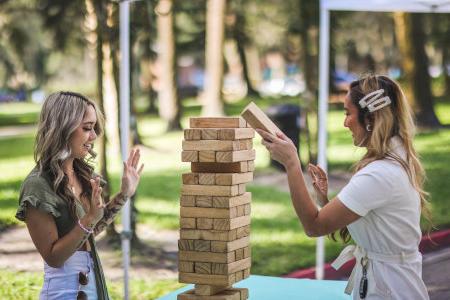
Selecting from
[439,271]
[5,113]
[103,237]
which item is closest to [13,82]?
[5,113]

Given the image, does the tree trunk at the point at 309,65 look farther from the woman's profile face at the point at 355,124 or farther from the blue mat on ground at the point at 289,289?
the woman's profile face at the point at 355,124

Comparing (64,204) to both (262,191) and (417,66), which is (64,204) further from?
(417,66)

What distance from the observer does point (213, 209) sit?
3303 mm

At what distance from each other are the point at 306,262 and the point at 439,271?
260cm

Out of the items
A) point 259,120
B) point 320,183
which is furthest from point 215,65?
point 259,120

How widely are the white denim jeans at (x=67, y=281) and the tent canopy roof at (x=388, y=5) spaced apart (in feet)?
9.73

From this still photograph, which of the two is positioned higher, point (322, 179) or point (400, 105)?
point (400, 105)

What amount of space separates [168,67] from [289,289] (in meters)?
9.74

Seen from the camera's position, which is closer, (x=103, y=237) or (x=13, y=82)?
(x=103, y=237)

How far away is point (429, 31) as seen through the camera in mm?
13500

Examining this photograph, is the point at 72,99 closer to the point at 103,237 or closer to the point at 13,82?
the point at 103,237

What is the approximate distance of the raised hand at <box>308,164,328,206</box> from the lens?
3016 millimetres

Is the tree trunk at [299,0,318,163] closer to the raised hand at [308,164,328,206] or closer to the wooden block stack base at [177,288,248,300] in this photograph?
the wooden block stack base at [177,288,248,300]

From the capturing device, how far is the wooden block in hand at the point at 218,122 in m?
3.33
